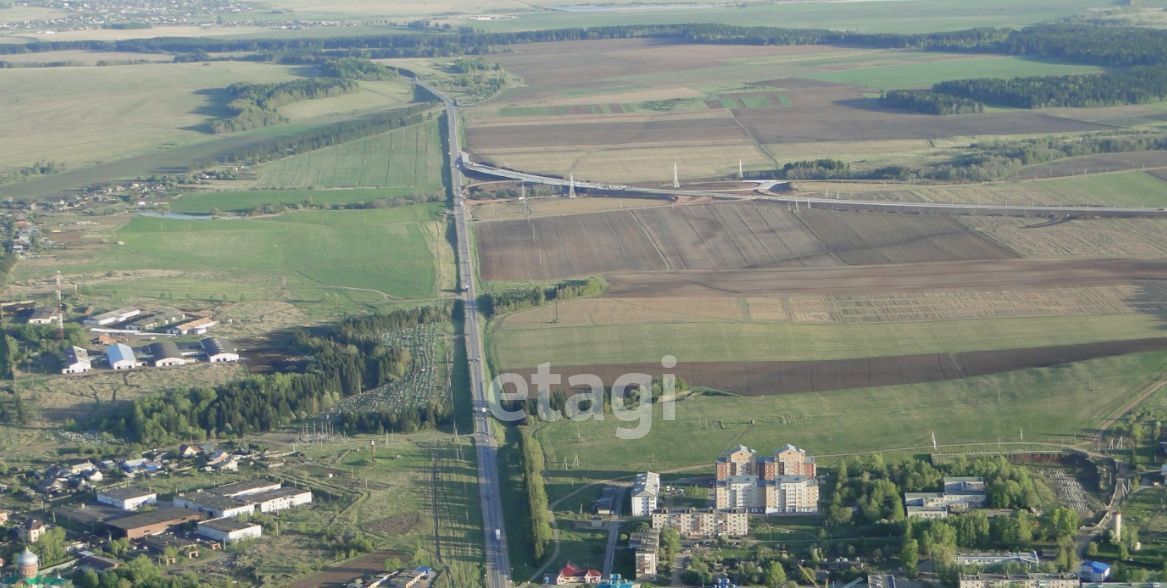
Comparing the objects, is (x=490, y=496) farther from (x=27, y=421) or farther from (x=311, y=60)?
(x=311, y=60)

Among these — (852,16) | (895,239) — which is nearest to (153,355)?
(895,239)

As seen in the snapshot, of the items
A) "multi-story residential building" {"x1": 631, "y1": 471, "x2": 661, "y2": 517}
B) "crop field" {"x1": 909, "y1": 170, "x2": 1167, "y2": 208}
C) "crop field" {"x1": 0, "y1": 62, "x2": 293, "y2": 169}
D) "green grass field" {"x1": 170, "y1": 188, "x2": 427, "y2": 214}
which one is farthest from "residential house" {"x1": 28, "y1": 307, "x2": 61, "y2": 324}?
"crop field" {"x1": 0, "y1": 62, "x2": 293, "y2": 169}

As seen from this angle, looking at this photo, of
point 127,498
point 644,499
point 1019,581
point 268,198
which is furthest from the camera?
point 268,198

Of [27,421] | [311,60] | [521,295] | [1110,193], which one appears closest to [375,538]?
[27,421]

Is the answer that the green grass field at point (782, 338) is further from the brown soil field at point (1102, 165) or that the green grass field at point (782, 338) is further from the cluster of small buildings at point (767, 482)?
the brown soil field at point (1102, 165)

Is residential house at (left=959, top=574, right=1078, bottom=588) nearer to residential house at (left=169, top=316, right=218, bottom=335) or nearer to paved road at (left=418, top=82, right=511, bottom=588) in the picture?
paved road at (left=418, top=82, right=511, bottom=588)

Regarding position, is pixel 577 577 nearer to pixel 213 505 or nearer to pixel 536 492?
pixel 536 492
